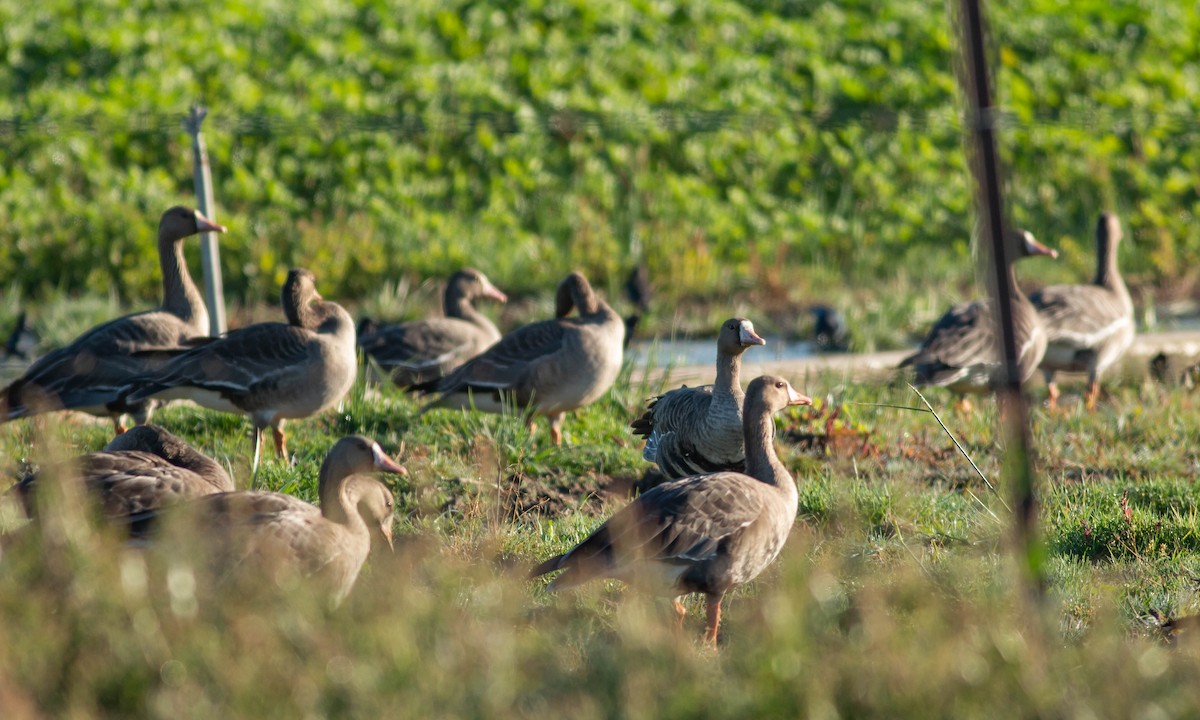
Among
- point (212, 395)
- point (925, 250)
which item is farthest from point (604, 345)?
point (925, 250)

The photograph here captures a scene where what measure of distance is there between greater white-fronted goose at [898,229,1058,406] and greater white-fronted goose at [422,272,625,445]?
6.68 ft

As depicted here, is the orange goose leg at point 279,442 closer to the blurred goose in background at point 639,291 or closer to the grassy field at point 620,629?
the grassy field at point 620,629

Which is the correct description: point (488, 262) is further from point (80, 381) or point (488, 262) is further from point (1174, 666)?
point (1174, 666)

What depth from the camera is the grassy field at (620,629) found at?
12.1 ft

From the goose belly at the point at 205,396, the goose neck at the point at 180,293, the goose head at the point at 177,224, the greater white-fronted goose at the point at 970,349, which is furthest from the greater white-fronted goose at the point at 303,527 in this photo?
the greater white-fronted goose at the point at 970,349

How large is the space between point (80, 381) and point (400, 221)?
6259 mm

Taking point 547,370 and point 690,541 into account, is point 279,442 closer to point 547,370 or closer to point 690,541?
point 547,370

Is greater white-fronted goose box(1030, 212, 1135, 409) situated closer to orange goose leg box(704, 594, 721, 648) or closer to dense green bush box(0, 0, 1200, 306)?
dense green bush box(0, 0, 1200, 306)

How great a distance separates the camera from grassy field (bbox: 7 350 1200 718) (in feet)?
12.1

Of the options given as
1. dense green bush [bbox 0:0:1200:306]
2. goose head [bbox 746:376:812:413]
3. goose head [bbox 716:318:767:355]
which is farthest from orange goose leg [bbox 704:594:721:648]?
dense green bush [bbox 0:0:1200:306]

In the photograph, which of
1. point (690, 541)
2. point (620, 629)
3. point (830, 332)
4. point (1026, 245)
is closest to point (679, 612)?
point (690, 541)

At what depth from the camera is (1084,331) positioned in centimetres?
998

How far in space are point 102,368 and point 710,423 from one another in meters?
3.65

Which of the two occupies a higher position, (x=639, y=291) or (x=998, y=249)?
(x=998, y=249)
